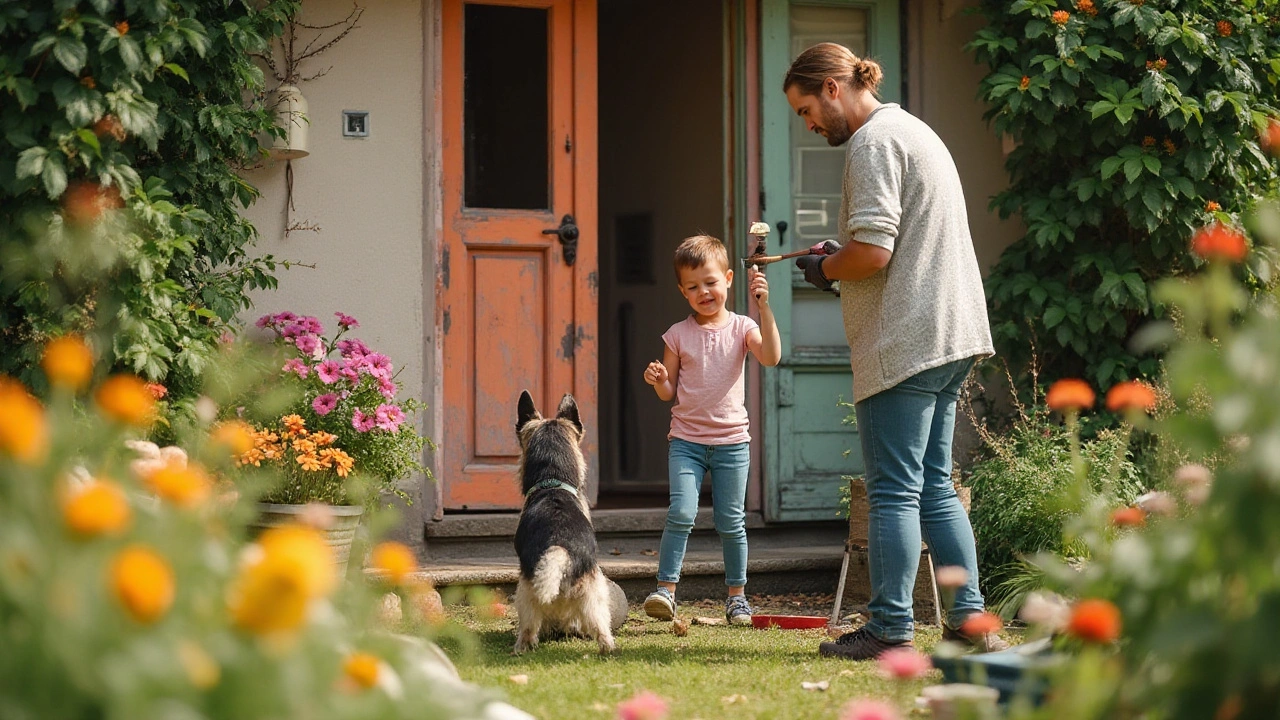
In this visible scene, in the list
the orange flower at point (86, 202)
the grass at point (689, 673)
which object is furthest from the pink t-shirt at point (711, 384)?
the orange flower at point (86, 202)

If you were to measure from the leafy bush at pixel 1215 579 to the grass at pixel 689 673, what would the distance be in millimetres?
1556

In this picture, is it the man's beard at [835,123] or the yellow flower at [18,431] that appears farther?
the man's beard at [835,123]

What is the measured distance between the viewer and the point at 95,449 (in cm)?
160

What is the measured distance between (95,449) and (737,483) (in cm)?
338

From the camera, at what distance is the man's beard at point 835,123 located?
12.4ft

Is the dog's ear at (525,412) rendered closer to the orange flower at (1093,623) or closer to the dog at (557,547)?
the dog at (557,547)

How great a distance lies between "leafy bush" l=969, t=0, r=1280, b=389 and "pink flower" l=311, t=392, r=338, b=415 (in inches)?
128

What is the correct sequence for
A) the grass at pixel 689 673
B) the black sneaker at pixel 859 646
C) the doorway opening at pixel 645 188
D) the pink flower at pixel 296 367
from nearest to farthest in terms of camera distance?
the grass at pixel 689 673
the black sneaker at pixel 859 646
the pink flower at pixel 296 367
the doorway opening at pixel 645 188

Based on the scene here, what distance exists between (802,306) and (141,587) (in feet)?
18.3

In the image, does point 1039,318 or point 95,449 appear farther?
point 1039,318

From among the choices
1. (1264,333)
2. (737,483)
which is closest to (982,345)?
(737,483)

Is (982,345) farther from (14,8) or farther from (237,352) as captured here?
(14,8)

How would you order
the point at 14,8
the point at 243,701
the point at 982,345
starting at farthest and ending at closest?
the point at 14,8 → the point at 982,345 → the point at 243,701

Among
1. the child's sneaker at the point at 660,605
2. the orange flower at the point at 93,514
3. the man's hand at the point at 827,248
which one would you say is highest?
the man's hand at the point at 827,248
